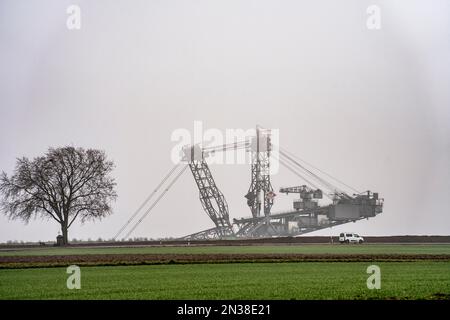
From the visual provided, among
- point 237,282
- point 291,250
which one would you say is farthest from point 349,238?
point 237,282

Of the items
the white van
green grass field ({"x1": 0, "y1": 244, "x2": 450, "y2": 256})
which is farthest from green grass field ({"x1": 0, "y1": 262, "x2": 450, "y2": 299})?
the white van

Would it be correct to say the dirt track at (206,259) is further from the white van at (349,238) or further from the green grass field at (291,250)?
the white van at (349,238)

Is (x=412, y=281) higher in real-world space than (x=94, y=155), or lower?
lower

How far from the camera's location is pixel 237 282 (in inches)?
1330

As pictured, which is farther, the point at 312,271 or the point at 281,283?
the point at 312,271

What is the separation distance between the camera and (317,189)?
114 metres

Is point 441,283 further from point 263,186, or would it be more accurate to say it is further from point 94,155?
point 263,186

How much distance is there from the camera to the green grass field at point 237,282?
28.7 m

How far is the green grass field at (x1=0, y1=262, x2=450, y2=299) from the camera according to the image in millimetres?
28672

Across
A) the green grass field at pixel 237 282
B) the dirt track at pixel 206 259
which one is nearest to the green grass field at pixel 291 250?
the dirt track at pixel 206 259

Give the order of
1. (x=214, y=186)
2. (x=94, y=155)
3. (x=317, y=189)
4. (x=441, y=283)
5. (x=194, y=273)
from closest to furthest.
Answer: (x=441, y=283), (x=194, y=273), (x=94, y=155), (x=317, y=189), (x=214, y=186)
